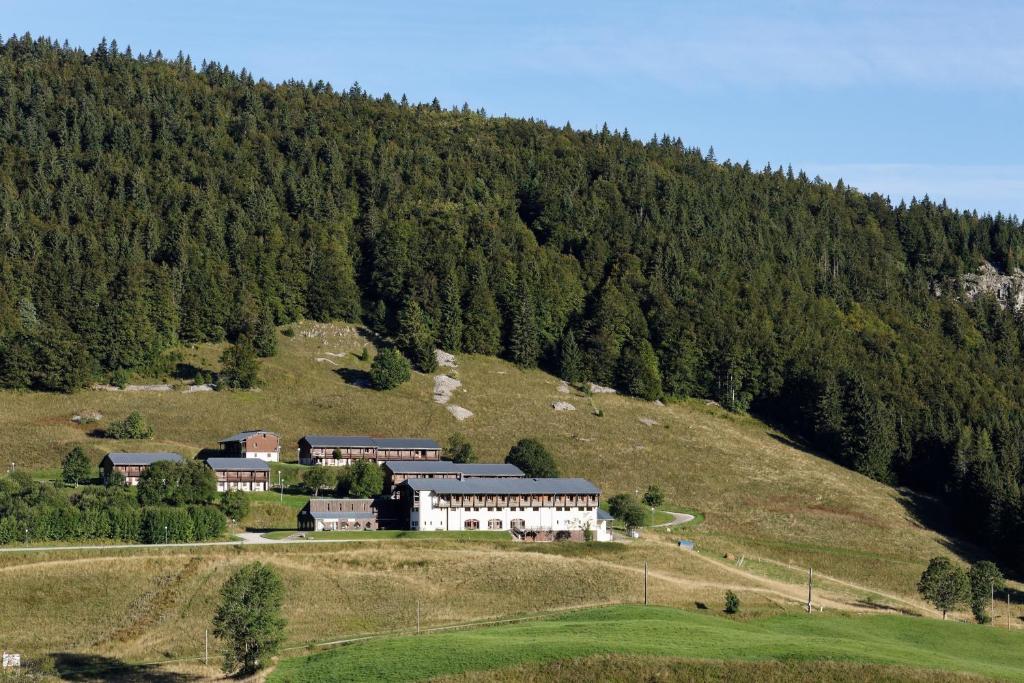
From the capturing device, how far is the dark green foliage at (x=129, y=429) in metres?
135

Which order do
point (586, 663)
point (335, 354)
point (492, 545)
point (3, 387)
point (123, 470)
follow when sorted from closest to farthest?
point (586, 663) → point (492, 545) → point (123, 470) → point (3, 387) → point (335, 354)

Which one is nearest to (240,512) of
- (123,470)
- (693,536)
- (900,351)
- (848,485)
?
(123,470)

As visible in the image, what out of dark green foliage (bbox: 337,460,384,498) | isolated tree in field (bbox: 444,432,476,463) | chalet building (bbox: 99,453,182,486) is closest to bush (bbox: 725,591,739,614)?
dark green foliage (bbox: 337,460,384,498)

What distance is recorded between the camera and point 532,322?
616 feet

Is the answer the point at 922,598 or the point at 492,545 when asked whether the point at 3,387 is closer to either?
the point at 492,545

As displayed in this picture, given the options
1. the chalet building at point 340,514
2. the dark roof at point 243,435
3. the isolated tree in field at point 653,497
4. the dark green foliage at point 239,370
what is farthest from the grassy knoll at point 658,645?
the dark green foliage at point 239,370

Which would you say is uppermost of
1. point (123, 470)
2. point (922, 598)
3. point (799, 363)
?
point (799, 363)

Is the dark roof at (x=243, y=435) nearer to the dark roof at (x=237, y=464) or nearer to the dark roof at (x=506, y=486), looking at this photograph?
the dark roof at (x=237, y=464)

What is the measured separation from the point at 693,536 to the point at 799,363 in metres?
71.9

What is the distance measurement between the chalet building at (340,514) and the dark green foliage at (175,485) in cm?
917

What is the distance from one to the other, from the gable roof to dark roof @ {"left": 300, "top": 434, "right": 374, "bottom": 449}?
63.0 feet

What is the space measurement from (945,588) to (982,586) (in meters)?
7.95

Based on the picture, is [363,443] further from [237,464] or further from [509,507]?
[509,507]

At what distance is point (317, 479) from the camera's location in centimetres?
12256
